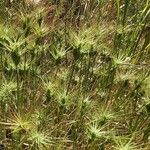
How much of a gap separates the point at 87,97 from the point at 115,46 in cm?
24

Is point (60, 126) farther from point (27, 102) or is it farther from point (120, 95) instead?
point (120, 95)

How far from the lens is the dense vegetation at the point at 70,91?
4.58ft

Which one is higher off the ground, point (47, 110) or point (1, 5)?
point (1, 5)

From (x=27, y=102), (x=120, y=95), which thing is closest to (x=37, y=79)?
(x=27, y=102)

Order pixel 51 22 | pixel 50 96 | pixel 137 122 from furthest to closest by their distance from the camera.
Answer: pixel 51 22 → pixel 137 122 → pixel 50 96

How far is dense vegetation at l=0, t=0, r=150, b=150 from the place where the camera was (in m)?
1.39

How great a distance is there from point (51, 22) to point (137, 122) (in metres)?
0.55

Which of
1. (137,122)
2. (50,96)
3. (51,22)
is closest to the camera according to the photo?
(50,96)

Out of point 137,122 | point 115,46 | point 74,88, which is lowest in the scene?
point 137,122

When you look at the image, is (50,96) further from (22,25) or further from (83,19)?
(83,19)

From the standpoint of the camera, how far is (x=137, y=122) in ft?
5.11

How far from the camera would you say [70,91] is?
1.48 meters

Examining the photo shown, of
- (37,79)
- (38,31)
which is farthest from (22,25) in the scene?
(37,79)

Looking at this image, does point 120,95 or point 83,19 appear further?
point 83,19
